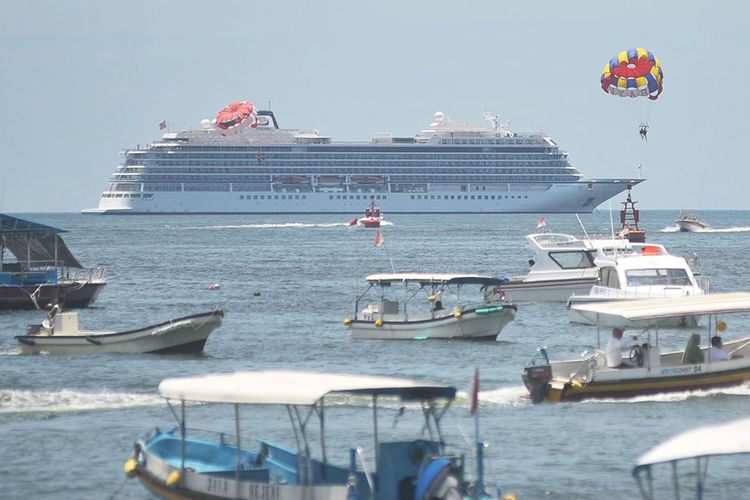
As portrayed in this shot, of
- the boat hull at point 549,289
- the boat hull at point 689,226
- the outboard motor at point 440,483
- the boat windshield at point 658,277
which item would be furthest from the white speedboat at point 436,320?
the boat hull at point 689,226

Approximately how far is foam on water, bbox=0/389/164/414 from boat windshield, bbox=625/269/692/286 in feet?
52.6

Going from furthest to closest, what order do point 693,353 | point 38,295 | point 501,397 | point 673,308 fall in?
point 38,295, point 501,397, point 693,353, point 673,308

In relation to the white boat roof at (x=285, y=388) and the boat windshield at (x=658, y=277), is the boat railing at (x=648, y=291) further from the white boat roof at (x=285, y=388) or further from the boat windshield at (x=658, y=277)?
the white boat roof at (x=285, y=388)

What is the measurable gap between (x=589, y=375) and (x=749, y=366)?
8.95 feet

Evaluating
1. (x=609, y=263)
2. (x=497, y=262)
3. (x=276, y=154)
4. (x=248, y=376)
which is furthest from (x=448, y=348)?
(x=276, y=154)

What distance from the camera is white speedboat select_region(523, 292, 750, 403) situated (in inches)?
953

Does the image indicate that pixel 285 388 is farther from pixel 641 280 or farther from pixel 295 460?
pixel 641 280

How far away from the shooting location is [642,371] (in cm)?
2434

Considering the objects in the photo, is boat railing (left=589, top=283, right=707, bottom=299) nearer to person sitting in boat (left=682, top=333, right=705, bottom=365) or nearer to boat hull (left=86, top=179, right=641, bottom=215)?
person sitting in boat (left=682, top=333, right=705, bottom=365)

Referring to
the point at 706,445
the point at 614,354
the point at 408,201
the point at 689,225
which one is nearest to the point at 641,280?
the point at 614,354

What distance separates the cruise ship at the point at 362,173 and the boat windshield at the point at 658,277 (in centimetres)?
13801

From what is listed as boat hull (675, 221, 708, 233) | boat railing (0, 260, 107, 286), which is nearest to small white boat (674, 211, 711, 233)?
boat hull (675, 221, 708, 233)

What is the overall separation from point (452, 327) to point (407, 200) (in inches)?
5711

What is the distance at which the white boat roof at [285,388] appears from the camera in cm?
1512
